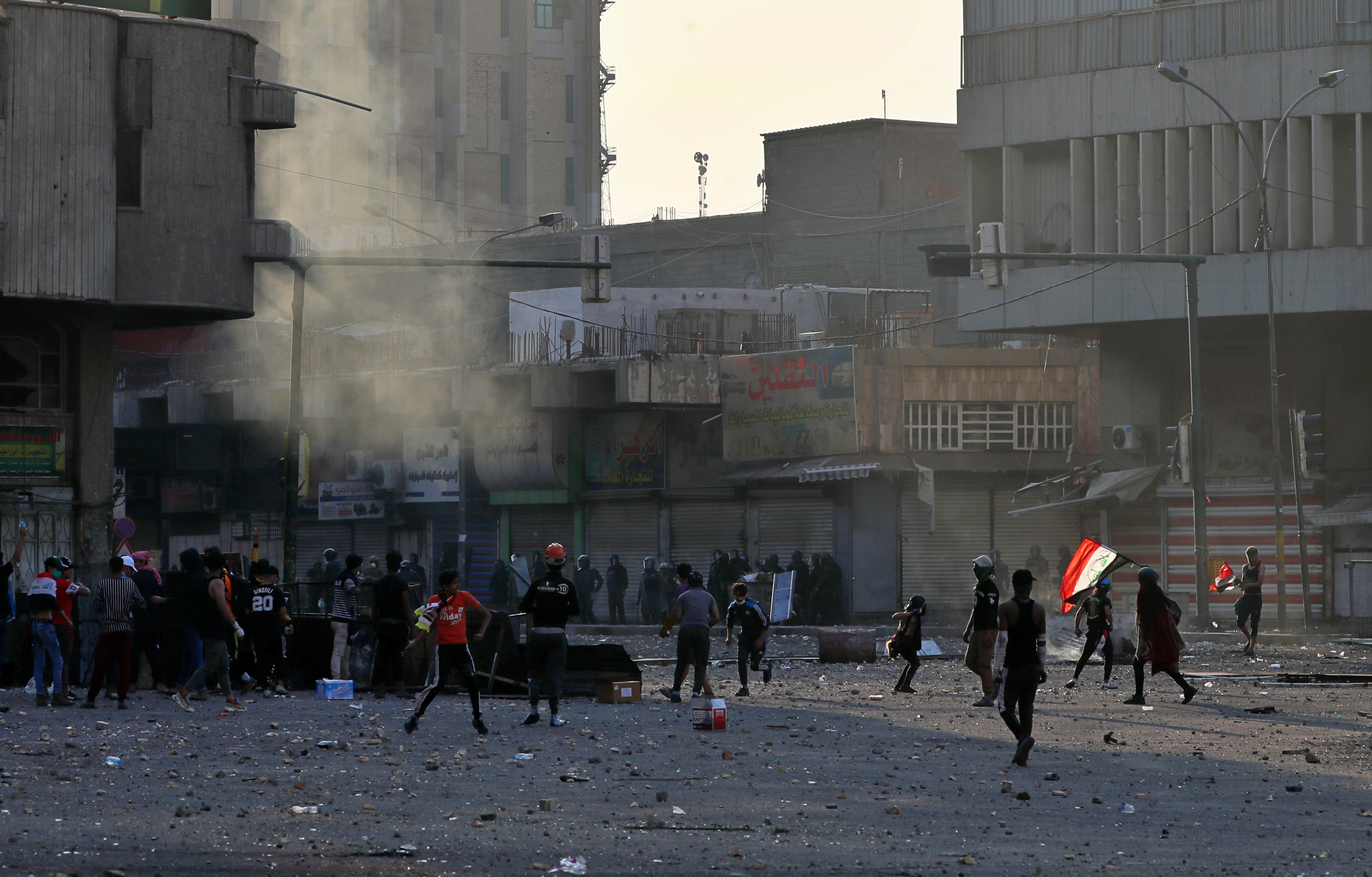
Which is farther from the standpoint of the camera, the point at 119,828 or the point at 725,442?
the point at 725,442

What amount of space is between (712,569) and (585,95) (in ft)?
143

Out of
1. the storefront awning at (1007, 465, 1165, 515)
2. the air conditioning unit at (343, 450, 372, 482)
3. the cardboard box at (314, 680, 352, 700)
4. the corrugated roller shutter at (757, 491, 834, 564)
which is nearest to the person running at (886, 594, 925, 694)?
the cardboard box at (314, 680, 352, 700)

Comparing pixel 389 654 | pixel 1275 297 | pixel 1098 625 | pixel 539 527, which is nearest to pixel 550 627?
pixel 389 654

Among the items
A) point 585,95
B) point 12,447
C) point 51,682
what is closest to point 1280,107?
point 12,447

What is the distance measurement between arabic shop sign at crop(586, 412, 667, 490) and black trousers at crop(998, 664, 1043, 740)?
30.3 metres

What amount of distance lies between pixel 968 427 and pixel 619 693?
2231 cm

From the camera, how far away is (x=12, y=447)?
27266 millimetres

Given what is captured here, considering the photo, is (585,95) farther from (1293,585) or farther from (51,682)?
(51,682)

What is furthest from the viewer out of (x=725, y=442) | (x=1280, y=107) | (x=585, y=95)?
(x=585, y=95)

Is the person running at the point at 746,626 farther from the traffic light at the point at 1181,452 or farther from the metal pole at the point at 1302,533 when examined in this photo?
the traffic light at the point at 1181,452

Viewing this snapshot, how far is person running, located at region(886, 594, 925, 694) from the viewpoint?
19438mm

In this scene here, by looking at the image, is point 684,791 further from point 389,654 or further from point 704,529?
point 704,529

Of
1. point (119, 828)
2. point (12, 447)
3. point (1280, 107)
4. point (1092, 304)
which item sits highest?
point (1280, 107)

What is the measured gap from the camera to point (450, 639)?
48.2 feet
